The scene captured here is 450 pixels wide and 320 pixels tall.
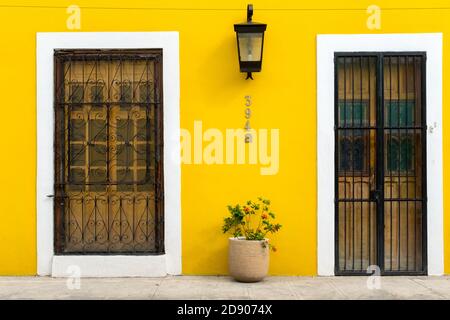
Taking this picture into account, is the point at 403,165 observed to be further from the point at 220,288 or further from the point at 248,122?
the point at 220,288

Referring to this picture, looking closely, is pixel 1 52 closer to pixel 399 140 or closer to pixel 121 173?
pixel 121 173

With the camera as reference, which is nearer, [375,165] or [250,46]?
[250,46]

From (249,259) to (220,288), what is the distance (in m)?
0.49

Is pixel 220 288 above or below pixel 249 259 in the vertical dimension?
below

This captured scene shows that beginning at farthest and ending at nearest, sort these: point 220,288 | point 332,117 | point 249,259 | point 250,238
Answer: point 332,117 < point 250,238 < point 249,259 < point 220,288

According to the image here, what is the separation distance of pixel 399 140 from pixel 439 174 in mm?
648

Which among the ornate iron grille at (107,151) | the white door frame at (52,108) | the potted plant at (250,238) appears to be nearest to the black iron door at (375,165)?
the potted plant at (250,238)

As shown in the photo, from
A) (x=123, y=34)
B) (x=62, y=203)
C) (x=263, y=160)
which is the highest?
(x=123, y=34)

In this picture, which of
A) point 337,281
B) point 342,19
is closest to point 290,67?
point 342,19

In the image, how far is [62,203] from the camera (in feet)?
26.1

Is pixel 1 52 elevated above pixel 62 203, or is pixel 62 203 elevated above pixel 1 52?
pixel 1 52

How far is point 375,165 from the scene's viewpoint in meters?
7.91

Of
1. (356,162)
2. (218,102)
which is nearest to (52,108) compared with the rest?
(218,102)

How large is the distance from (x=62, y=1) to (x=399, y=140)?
4.62 metres
